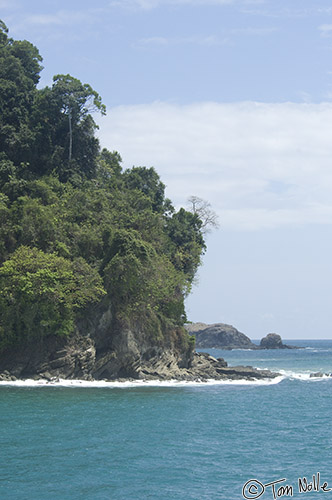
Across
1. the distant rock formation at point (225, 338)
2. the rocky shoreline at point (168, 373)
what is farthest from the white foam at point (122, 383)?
the distant rock formation at point (225, 338)

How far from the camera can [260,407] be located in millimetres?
29844

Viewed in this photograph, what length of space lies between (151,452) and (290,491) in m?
5.45

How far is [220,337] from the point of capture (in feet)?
432

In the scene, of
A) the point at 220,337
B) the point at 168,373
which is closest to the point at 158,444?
the point at 168,373

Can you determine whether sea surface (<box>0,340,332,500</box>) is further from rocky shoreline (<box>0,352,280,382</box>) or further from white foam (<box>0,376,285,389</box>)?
rocky shoreline (<box>0,352,280,382</box>)

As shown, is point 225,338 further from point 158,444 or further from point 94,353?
point 158,444

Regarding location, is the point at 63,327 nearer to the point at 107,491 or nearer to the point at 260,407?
the point at 260,407

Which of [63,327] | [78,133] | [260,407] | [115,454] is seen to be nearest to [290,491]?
[115,454]

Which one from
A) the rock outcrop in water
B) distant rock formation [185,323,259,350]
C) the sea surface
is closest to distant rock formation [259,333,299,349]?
distant rock formation [185,323,259,350]

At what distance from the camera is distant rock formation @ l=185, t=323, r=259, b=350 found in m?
130

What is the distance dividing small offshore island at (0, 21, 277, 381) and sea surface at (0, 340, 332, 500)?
4.50 meters
